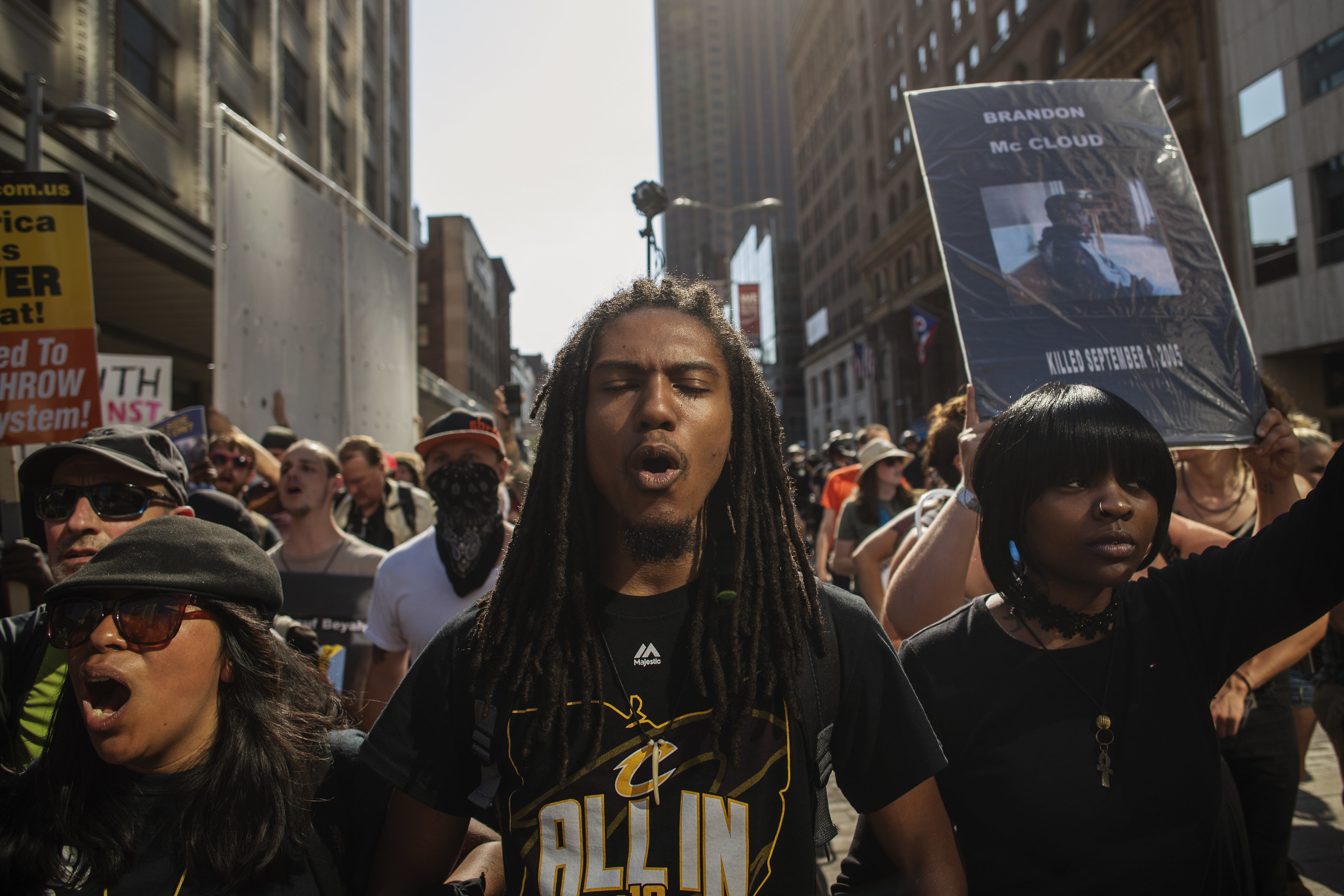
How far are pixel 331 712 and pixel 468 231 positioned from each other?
5223 centimetres

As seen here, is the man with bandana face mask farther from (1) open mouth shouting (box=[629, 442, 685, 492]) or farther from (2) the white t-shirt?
(1) open mouth shouting (box=[629, 442, 685, 492])

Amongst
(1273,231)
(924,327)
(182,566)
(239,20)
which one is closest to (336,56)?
(239,20)

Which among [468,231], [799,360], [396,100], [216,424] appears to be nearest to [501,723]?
[216,424]

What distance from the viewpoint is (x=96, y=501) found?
8.37 ft

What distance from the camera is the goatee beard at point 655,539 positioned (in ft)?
5.15

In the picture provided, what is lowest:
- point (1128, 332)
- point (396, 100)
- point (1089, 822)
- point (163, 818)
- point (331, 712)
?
point (1089, 822)

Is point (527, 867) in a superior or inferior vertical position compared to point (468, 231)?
inferior

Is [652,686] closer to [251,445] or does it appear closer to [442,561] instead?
[442,561]

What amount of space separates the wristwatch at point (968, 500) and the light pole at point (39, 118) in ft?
30.4

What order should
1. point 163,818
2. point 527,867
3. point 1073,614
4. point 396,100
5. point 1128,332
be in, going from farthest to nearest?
point 396,100, point 1128,332, point 1073,614, point 163,818, point 527,867

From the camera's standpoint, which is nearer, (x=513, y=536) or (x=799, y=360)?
(x=513, y=536)

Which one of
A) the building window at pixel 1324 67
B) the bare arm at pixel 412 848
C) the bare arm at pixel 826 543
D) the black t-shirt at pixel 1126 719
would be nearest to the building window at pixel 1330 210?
the building window at pixel 1324 67

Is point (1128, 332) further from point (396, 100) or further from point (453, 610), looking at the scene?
point (396, 100)

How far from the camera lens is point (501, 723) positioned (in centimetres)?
152
